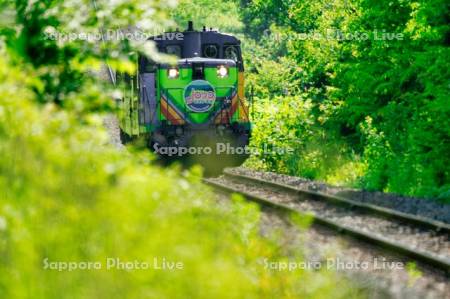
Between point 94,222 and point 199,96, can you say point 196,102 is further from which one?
point 94,222

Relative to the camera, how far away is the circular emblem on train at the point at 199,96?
1641cm

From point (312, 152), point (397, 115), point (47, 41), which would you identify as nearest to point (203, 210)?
point (47, 41)

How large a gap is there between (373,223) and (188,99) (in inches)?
253

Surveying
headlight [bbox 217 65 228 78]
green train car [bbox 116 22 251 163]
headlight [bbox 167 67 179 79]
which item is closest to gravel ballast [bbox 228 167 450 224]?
green train car [bbox 116 22 251 163]

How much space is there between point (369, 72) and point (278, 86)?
46.0 feet

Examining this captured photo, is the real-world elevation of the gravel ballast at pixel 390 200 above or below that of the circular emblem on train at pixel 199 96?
below

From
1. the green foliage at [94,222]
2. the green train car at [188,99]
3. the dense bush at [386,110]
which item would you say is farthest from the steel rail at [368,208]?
the green foliage at [94,222]

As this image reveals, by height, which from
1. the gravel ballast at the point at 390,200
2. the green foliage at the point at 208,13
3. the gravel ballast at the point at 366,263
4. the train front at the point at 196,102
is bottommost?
the gravel ballast at the point at 390,200

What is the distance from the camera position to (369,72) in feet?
61.3

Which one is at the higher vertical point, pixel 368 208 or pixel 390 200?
pixel 368 208

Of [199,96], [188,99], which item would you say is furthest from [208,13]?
[188,99]

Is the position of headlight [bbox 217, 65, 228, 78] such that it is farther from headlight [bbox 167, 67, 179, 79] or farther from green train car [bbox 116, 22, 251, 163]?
headlight [bbox 167, 67, 179, 79]

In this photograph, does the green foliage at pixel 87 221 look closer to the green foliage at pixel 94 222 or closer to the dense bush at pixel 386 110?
the green foliage at pixel 94 222

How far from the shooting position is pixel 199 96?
16.5 metres
